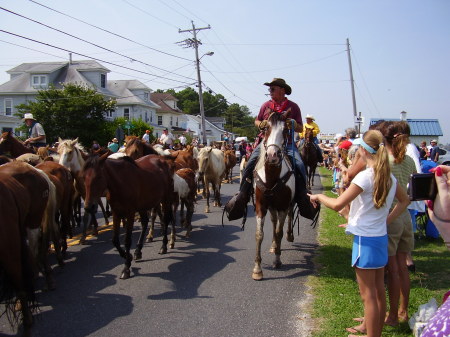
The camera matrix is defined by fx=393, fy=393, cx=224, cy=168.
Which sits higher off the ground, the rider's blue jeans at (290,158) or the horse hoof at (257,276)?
the rider's blue jeans at (290,158)

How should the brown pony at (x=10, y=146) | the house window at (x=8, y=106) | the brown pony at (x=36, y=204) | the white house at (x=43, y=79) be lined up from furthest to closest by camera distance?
the house window at (x=8, y=106) → the white house at (x=43, y=79) → the brown pony at (x=10, y=146) → the brown pony at (x=36, y=204)

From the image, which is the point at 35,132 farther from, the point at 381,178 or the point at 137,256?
the point at 381,178

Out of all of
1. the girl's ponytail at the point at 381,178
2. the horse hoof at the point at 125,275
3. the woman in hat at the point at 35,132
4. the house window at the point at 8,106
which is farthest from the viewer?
the house window at the point at 8,106

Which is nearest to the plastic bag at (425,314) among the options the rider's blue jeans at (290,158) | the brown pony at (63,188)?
the rider's blue jeans at (290,158)

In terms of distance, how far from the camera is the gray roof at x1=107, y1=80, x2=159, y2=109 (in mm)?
55072

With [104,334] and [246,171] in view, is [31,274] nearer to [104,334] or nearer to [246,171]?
[104,334]

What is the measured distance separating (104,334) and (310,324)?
2431 mm

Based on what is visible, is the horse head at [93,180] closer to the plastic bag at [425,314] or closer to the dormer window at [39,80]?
the plastic bag at [425,314]

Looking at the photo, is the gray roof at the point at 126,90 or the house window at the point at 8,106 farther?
the gray roof at the point at 126,90

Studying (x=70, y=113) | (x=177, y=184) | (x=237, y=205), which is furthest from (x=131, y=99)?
(x=237, y=205)

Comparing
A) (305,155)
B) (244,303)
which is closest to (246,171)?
(244,303)

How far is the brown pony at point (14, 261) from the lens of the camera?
4.18 meters

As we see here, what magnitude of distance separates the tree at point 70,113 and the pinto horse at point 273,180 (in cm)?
3085

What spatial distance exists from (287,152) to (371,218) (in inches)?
138
